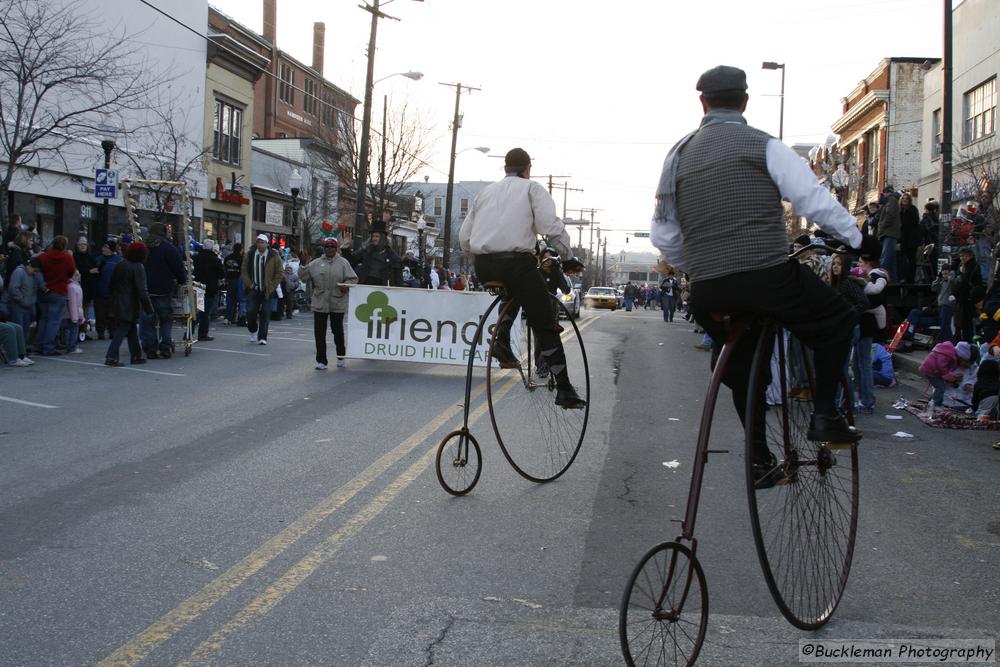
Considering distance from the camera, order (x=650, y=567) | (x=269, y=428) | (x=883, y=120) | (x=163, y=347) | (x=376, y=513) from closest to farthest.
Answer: (x=650, y=567), (x=376, y=513), (x=269, y=428), (x=163, y=347), (x=883, y=120)

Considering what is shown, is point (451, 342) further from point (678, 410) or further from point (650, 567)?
point (650, 567)

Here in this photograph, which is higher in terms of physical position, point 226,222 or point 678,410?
point 226,222

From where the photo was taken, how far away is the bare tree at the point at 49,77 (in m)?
18.4

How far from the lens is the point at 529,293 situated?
21.2ft

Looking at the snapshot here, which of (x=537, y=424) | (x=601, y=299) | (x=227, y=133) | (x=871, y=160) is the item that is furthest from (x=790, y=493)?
(x=601, y=299)

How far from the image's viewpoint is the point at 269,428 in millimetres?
9008

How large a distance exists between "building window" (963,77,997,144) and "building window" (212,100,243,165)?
79.0ft

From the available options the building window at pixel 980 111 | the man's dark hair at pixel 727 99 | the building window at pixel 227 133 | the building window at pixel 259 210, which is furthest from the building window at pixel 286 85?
the man's dark hair at pixel 727 99

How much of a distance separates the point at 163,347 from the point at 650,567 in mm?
12589

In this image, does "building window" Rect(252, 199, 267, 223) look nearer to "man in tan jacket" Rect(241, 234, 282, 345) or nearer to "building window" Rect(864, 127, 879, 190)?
"man in tan jacket" Rect(241, 234, 282, 345)

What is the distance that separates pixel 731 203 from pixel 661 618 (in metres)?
1.75

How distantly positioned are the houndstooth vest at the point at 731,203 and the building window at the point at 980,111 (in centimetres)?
2460

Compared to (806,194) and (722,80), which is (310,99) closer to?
(722,80)

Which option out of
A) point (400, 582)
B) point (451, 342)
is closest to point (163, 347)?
point (451, 342)
